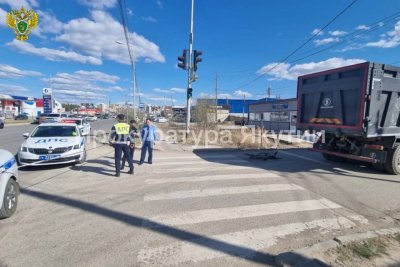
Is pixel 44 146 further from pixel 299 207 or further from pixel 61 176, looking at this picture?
pixel 299 207

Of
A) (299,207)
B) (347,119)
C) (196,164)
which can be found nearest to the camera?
(299,207)

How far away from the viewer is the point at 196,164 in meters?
9.27

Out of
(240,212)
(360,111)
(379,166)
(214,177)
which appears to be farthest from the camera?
(379,166)

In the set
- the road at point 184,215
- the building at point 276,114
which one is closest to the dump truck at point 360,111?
the road at point 184,215

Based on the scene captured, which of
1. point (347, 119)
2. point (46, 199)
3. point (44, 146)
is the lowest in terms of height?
point (46, 199)

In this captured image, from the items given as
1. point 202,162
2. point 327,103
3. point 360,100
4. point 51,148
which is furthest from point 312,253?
point 51,148

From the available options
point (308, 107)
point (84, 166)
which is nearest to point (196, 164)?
point (84, 166)

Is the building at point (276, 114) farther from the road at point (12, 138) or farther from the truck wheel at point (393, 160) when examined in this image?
the road at point (12, 138)

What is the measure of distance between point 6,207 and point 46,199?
1.11 meters

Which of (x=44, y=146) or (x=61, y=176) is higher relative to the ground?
(x=44, y=146)

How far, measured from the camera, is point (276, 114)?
37.5 metres

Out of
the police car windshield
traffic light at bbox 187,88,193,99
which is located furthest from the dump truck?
the police car windshield

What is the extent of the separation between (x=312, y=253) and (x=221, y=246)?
1148 millimetres

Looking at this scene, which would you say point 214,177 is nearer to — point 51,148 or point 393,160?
point 51,148
